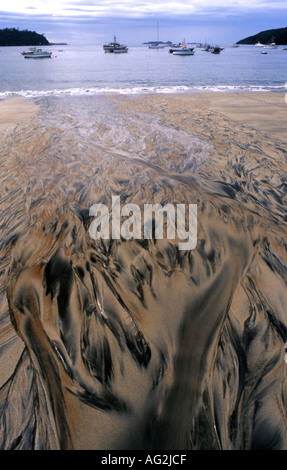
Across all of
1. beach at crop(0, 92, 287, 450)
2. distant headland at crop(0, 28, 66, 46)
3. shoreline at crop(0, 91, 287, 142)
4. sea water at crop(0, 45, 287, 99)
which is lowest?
beach at crop(0, 92, 287, 450)

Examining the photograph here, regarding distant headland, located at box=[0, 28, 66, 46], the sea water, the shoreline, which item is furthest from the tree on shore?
the shoreline

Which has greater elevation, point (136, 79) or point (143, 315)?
point (136, 79)

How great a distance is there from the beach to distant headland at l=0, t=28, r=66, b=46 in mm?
94680

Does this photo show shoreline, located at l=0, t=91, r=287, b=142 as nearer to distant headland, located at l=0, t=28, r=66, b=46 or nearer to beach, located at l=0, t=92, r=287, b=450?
beach, located at l=0, t=92, r=287, b=450

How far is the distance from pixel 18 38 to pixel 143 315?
101 metres

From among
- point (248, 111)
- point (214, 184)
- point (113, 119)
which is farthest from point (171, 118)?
point (214, 184)

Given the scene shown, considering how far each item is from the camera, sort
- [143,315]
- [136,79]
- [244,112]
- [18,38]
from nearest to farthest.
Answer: [143,315]
[244,112]
[136,79]
[18,38]

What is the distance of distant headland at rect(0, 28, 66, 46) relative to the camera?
74.8 metres

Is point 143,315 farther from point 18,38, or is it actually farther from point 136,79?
point 18,38

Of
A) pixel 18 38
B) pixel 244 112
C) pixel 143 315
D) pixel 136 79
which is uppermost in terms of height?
pixel 18 38

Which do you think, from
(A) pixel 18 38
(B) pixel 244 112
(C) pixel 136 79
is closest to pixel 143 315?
(B) pixel 244 112

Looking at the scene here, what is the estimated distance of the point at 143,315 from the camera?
4.65 feet
